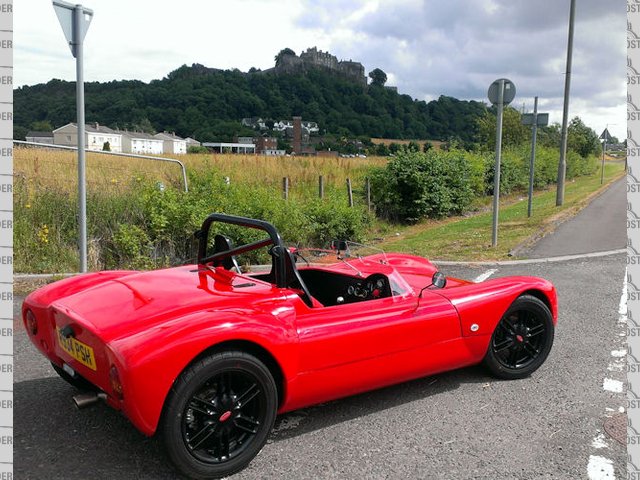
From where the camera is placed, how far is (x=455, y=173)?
18984mm

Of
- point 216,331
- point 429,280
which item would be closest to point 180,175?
point 429,280

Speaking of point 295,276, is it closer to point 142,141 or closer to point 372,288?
point 372,288

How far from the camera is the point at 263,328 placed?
294 centimetres

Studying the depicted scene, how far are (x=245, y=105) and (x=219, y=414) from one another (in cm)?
6004

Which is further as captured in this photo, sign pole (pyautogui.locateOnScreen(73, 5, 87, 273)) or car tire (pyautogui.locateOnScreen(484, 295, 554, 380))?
sign pole (pyautogui.locateOnScreen(73, 5, 87, 273))

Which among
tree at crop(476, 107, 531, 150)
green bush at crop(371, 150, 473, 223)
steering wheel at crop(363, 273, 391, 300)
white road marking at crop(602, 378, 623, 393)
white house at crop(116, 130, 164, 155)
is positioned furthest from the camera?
white house at crop(116, 130, 164, 155)

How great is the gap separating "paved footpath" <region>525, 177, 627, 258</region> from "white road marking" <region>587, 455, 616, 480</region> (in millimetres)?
6760

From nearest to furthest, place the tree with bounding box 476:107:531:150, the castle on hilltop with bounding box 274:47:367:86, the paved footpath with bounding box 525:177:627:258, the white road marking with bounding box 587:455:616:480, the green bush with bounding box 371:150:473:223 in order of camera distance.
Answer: the white road marking with bounding box 587:455:616:480 < the paved footpath with bounding box 525:177:627:258 < the green bush with bounding box 371:150:473:223 < the tree with bounding box 476:107:531:150 < the castle on hilltop with bounding box 274:47:367:86

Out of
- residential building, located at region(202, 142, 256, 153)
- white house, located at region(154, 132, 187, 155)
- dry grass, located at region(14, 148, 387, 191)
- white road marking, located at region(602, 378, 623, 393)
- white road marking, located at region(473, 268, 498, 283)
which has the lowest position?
white road marking, located at region(602, 378, 623, 393)

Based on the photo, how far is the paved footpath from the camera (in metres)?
9.98

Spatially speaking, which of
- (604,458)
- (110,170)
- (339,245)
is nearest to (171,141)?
(110,170)

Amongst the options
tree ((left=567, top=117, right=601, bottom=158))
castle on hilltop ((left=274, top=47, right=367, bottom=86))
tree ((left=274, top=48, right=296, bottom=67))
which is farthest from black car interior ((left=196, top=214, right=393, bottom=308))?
tree ((left=274, top=48, right=296, bottom=67))

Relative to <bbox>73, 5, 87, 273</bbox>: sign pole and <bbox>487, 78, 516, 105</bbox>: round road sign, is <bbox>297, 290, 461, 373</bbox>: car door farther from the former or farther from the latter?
<bbox>487, 78, 516, 105</bbox>: round road sign

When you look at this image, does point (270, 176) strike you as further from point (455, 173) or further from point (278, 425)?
point (278, 425)
